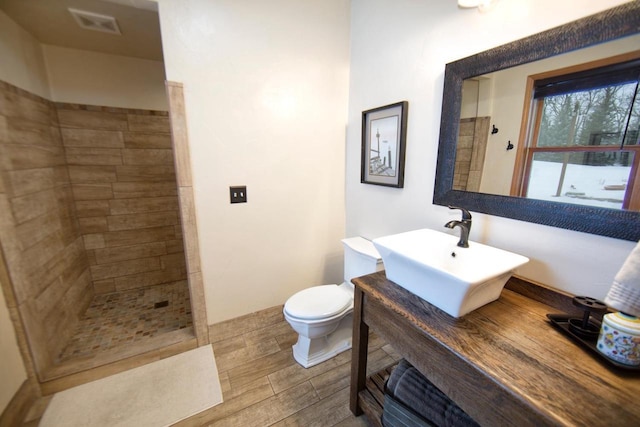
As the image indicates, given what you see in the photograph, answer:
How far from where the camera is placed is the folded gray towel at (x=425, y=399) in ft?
3.01

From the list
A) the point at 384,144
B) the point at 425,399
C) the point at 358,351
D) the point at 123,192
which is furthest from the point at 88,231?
the point at 425,399

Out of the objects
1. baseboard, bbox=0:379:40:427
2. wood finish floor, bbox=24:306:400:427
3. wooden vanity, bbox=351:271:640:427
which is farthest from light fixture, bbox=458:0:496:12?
baseboard, bbox=0:379:40:427

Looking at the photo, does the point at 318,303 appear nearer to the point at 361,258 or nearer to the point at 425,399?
the point at 361,258

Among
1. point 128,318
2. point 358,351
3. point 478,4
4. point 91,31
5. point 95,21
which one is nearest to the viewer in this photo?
point 478,4

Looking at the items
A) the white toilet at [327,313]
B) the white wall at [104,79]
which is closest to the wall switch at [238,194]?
the white toilet at [327,313]

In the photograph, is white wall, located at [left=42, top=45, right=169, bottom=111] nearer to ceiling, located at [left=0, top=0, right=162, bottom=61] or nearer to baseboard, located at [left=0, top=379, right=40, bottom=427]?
ceiling, located at [left=0, top=0, right=162, bottom=61]

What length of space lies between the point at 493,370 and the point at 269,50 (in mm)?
2099

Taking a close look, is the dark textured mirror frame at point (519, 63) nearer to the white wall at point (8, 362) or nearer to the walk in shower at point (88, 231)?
the walk in shower at point (88, 231)

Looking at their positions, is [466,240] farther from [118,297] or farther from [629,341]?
[118,297]

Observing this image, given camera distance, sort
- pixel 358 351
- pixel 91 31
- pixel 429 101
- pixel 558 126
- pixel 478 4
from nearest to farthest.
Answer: pixel 558 126 < pixel 478 4 < pixel 358 351 < pixel 429 101 < pixel 91 31

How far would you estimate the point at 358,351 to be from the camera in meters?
1.26

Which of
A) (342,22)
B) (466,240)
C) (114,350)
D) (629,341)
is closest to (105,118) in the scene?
(114,350)

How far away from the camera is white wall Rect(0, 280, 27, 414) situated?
1235 mm

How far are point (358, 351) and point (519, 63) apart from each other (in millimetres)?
1501
